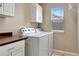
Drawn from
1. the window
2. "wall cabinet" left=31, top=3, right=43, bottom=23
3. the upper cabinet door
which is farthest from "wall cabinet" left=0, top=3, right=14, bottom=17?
the window

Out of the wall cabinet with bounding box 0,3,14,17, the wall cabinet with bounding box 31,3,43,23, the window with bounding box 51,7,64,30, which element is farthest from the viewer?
the window with bounding box 51,7,64,30

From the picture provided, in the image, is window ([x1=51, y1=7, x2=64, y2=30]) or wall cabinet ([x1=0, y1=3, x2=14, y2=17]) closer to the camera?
wall cabinet ([x1=0, y1=3, x2=14, y2=17])

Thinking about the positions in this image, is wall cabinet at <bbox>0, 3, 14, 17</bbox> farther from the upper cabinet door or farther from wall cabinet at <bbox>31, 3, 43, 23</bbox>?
wall cabinet at <bbox>31, 3, 43, 23</bbox>

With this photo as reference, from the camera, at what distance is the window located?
3.21 m

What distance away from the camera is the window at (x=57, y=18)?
321cm

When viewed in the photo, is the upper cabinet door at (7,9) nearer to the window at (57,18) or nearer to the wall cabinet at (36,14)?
the wall cabinet at (36,14)

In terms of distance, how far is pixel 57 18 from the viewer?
325 cm

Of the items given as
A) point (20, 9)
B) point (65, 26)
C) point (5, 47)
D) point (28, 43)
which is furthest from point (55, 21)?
point (5, 47)

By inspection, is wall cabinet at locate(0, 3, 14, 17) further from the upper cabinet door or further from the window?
the window

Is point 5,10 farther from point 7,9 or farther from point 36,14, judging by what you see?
point 36,14

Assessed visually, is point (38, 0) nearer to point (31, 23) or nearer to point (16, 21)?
point (16, 21)

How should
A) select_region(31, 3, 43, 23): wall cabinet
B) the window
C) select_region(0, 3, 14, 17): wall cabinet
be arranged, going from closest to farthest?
select_region(0, 3, 14, 17): wall cabinet
select_region(31, 3, 43, 23): wall cabinet
the window

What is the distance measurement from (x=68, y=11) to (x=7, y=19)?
1855 millimetres

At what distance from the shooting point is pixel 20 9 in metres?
2.72
